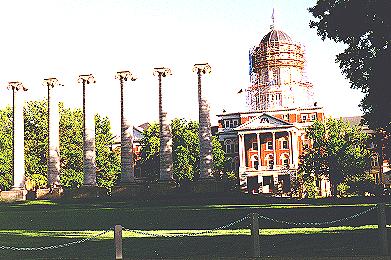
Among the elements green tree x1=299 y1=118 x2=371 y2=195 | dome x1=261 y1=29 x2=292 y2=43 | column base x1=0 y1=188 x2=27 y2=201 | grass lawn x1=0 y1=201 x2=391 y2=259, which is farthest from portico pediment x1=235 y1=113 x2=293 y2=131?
grass lawn x1=0 y1=201 x2=391 y2=259

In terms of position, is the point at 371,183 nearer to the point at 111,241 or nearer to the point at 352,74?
the point at 352,74

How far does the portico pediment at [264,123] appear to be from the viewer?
110938 millimetres

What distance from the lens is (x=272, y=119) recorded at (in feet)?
366

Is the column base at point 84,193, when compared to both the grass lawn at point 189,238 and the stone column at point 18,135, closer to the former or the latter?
the stone column at point 18,135

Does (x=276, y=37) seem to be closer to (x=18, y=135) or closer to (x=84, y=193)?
(x=18, y=135)

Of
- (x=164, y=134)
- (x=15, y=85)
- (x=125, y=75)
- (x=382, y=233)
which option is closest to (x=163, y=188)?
(x=164, y=134)

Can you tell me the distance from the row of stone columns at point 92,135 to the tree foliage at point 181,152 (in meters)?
27.5

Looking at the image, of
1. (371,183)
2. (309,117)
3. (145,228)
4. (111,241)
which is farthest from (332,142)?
(111,241)

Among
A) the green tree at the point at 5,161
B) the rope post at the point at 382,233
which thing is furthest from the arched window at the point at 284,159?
the rope post at the point at 382,233

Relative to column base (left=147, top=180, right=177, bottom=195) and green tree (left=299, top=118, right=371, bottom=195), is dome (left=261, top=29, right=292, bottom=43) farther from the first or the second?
column base (left=147, top=180, right=177, bottom=195)

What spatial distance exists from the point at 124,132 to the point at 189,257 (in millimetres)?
48739

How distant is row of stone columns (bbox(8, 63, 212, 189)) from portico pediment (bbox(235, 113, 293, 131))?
50.0m

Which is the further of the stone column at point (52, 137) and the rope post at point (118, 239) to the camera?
the stone column at point (52, 137)

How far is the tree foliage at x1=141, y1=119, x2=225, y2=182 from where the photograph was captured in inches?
3617
